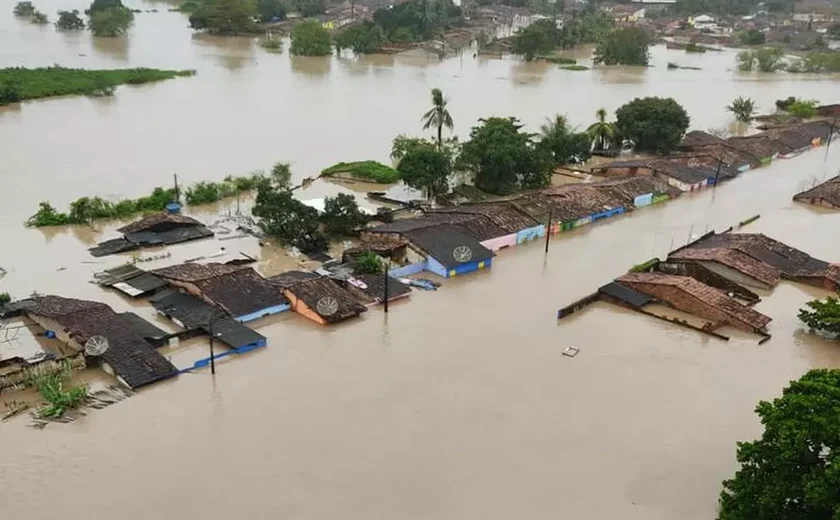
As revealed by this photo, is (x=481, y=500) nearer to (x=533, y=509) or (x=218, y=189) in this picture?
(x=533, y=509)

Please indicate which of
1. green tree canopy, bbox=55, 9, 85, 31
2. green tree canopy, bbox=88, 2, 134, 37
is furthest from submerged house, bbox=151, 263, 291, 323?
green tree canopy, bbox=55, 9, 85, 31

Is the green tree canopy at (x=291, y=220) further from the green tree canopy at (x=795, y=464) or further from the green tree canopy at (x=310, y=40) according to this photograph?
the green tree canopy at (x=310, y=40)

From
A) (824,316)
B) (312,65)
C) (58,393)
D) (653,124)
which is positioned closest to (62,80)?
(312,65)

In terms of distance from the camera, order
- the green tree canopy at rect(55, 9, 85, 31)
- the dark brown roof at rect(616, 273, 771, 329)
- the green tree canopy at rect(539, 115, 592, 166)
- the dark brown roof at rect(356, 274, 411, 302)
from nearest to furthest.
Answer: the dark brown roof at rect(616, 273, 771, 329) → the dark brown roof at rect(356, 274, 411, 302) → the green tree canopy at rect(539, 115, 592, 166) → the green tree canopy at rect(55, 9, 85, 31)

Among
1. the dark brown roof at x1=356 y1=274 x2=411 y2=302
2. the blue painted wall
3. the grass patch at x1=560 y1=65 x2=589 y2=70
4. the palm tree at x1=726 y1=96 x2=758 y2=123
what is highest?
the grass patch at x1=560 y1=65 x2=589 y2=70

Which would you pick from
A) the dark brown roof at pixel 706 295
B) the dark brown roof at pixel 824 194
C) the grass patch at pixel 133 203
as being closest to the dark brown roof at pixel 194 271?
the grass patch at pixel 133 203

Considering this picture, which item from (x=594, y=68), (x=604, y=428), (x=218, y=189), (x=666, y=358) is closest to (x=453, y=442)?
(x=604, y=428)

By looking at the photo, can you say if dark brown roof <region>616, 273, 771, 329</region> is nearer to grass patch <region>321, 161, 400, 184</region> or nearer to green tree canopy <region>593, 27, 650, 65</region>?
grass patch <region>321, 161, 400, 184</region>

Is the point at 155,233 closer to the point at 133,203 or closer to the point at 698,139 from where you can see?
the point at 133,203
